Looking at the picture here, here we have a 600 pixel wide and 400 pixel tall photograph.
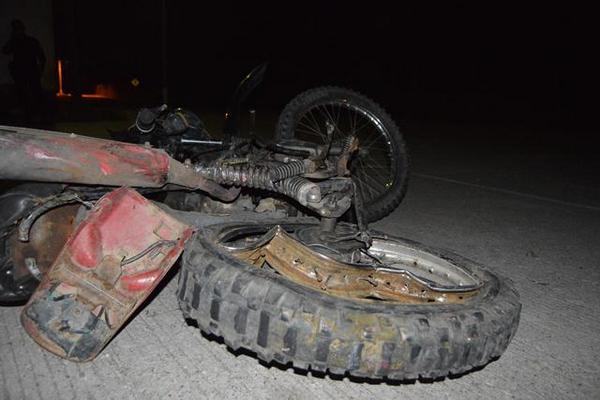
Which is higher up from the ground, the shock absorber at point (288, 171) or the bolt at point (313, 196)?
the shock absorber at point (288, 171)

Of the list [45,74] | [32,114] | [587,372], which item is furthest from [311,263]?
[45,74]

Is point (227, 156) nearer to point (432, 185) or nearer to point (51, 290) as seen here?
point (51, 290)

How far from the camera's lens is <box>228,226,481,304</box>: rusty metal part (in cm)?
203

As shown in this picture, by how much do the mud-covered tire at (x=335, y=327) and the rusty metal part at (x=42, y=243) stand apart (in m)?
0.83

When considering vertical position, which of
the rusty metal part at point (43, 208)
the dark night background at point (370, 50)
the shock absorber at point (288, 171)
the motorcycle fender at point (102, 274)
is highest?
the dark night background at point (370, 50)

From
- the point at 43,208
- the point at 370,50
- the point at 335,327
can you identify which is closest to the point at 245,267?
the point at 335,327

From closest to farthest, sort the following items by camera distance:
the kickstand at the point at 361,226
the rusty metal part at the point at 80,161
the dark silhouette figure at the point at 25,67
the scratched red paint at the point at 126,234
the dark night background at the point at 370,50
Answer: the rusty metal part at the point at 80,161
the scratched red paint at the point at 126,234
the kickstand at the point at 361,226
the dark silhouette figure at the point at 25,67
the dark night background at the point at 370,50

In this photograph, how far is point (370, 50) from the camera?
25297 mm

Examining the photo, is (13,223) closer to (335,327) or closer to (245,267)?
(245,267)

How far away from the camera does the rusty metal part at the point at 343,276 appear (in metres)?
2.03

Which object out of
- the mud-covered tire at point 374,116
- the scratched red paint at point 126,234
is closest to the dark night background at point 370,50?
the mud-covered tire at point 374,116

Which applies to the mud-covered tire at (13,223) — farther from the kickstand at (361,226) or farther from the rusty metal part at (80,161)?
the kickstand at (361,226)

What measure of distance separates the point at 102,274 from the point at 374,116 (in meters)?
2.34

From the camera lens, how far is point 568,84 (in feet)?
71.3
